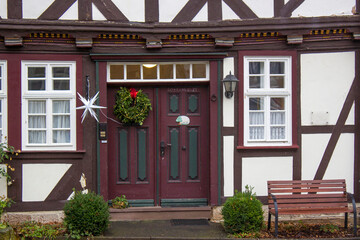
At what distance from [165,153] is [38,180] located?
2.37m

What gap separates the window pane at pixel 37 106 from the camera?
7578mm

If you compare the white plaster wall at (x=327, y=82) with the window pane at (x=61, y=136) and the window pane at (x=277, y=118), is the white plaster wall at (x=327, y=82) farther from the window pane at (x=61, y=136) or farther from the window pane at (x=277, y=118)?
the window pane at (x=61, y=136)

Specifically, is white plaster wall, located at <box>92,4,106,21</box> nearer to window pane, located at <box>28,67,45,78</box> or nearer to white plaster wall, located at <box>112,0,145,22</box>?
white plaster wall, located at <box>112,0,145,22</box>

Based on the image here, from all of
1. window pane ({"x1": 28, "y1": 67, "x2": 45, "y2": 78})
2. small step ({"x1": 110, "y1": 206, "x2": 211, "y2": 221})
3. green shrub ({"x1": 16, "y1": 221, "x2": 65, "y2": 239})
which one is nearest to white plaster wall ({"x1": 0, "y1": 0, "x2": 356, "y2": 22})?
window pane ({"x1": 28, "y1": 67, "x2": 45, "y2": 78})

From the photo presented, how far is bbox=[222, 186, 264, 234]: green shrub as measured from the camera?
22.3 feet

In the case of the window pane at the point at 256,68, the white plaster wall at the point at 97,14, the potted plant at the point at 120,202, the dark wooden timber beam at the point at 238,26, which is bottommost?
the potted plant at the point at 120,202

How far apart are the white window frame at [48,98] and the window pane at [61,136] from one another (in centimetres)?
8

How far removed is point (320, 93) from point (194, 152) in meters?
2.60

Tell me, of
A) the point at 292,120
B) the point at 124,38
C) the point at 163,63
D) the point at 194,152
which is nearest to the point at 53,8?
the point at 124,38

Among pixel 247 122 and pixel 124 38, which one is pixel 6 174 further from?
pixel 247 122

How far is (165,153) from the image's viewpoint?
26.2 feet

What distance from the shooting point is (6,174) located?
730 centimetres

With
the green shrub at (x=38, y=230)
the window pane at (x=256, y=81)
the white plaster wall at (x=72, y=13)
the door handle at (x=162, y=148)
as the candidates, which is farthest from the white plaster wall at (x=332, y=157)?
the white plaster wall at (x=72, y=13)

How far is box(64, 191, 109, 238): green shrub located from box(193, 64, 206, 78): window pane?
2.94m
